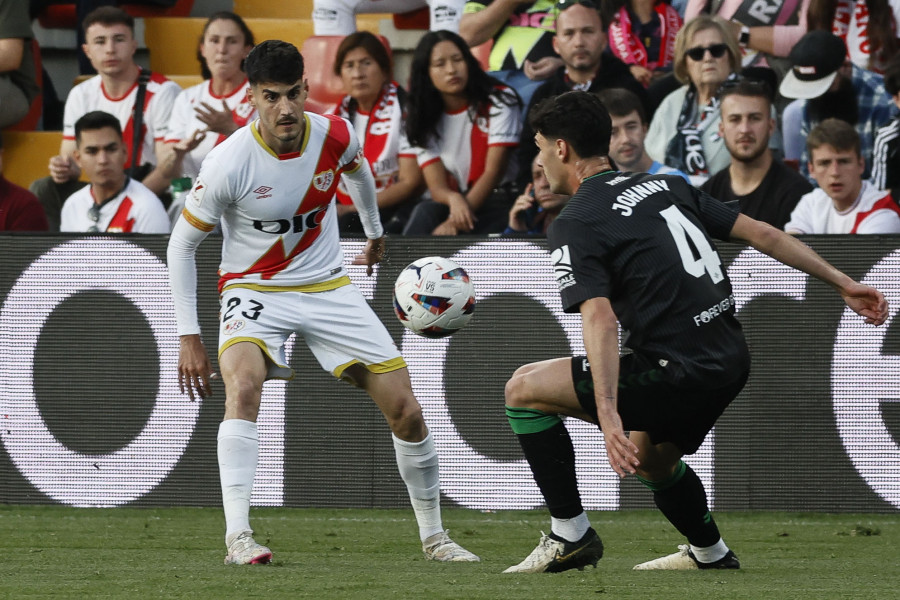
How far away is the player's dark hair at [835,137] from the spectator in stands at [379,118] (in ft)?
8.61

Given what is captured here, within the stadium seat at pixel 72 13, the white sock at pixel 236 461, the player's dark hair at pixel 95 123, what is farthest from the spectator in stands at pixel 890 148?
the stadium seat at pixel 72 13

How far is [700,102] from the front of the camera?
9047mm

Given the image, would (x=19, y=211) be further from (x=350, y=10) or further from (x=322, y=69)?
(x=350, y=10)

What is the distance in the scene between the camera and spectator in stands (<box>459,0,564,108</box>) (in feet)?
32.6

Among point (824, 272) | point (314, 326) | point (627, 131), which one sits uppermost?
point (627, 131)

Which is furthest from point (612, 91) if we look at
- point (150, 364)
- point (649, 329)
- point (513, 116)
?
point (649, 329)

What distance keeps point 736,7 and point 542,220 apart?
2535mm

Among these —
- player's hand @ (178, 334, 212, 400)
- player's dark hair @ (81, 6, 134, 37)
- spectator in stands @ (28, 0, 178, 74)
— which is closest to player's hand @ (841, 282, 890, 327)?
player's hand @ (178, 334, 212, 400)

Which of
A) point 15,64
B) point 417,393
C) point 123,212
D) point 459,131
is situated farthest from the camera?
point 15,64

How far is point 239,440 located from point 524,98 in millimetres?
4452

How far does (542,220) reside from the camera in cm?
863

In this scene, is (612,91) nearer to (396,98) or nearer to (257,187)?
(396,98)

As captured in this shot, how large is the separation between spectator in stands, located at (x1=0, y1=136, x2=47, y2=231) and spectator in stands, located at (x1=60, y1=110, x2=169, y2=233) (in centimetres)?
17

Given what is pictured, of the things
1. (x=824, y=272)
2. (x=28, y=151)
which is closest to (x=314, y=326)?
(x=824, y=272)
